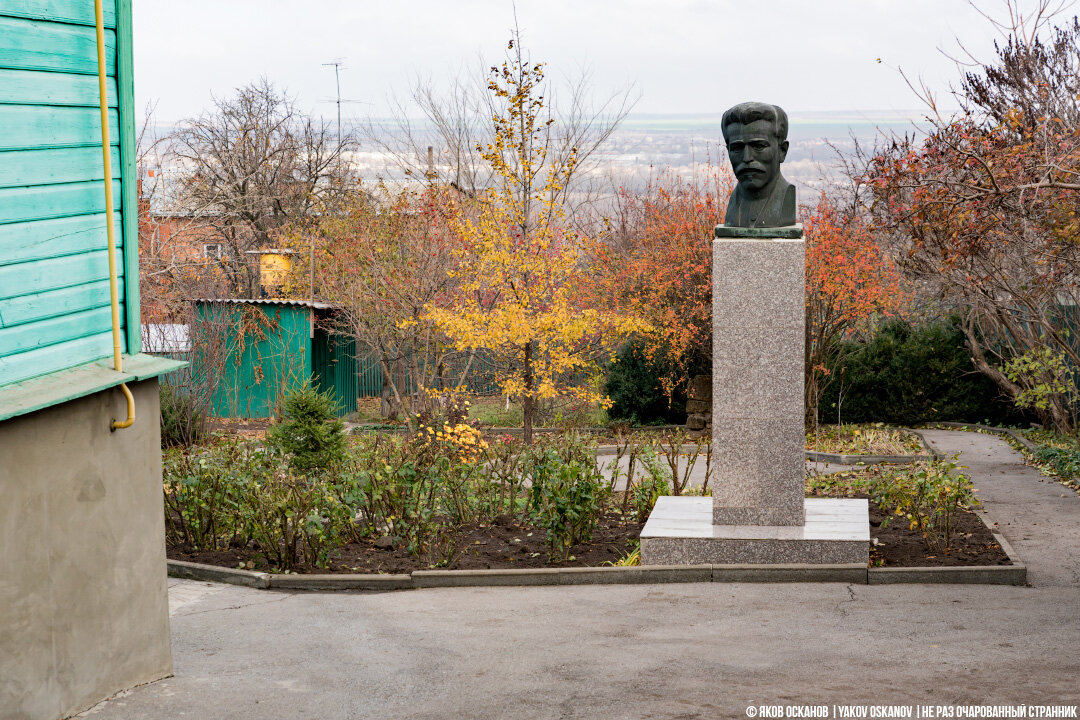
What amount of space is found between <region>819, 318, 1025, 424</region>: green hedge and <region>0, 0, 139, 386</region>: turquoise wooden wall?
15.4m

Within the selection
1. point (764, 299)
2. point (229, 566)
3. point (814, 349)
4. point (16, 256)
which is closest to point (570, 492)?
point (764, 299)

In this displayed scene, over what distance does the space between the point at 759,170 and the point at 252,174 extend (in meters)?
22.9

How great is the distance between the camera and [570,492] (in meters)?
8.69

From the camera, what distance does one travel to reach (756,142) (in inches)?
333

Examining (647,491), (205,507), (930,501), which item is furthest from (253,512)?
(930,501)

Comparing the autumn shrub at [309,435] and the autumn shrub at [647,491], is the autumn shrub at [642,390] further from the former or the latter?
the autumn shrub at [647,491]

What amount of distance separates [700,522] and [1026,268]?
688 centimetres

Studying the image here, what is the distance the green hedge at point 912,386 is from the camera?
18.7 metres

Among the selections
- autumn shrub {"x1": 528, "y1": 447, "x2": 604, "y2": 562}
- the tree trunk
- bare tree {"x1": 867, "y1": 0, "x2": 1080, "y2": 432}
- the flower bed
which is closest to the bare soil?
autumn shrub {"x1": 528, "y1": 447, "x2": 604, "y2": 562}

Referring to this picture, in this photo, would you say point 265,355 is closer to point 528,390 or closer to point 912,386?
point 528,390

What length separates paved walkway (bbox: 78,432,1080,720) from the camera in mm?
4887

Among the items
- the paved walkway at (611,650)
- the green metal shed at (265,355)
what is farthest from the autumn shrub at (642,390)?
the paved walkway at (611,650)

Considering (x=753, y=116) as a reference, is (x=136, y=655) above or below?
below

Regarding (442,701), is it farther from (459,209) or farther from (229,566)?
(459,209)
